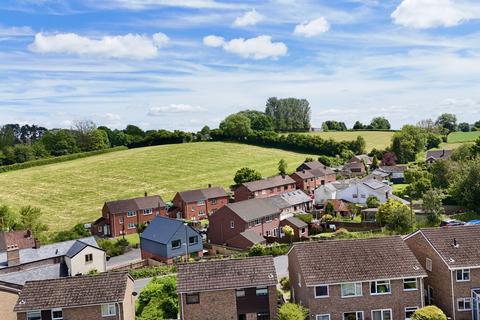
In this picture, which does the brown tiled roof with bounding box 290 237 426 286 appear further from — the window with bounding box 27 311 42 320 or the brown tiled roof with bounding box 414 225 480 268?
the window with bounding box 27 311 42 320

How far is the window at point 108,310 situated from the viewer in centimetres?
3127

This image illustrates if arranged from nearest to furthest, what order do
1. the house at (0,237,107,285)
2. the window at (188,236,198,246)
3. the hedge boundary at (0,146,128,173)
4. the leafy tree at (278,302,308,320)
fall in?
the leafy tree at (278,302,308,320), the house at (0,237,107,285), the window at (188,236,198,246), the hedge boundary at (0,146,128,173)

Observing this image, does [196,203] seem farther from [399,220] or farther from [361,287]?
[361,287]

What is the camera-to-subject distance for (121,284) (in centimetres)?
3225

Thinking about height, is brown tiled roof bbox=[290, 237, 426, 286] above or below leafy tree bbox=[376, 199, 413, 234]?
above

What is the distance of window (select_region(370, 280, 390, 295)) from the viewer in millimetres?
32000

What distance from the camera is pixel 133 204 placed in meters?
78.6

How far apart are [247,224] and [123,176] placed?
53179 millimetres

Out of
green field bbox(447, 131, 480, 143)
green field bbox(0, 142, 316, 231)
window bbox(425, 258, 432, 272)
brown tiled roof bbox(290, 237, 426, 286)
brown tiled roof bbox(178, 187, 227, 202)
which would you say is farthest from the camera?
green field bbox(447, 131, 480, 143)

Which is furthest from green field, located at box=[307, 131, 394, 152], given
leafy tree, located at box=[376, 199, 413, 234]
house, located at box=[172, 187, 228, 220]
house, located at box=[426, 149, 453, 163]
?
leafy tree, located at box=[376, 199, 413, 234]

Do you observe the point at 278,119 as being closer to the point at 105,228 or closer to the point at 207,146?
the point at 207,146

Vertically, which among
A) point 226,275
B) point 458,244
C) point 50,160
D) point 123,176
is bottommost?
point 226,275

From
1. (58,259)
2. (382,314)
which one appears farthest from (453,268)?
(58,259)

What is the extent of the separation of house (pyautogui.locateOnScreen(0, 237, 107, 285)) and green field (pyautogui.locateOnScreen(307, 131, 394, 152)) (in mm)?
104852
